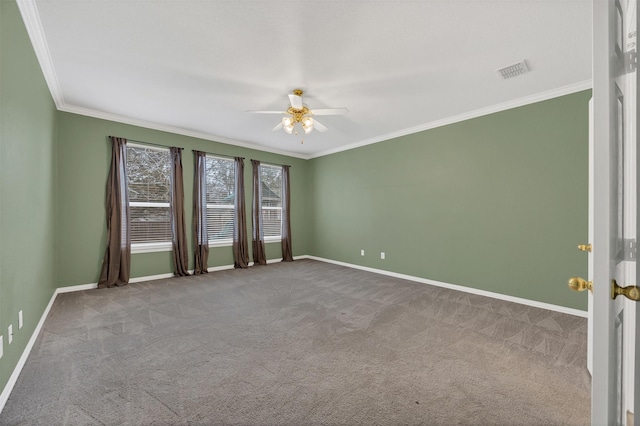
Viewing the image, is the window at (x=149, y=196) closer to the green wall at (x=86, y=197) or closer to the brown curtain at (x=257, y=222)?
the green wall at (x=86, y=197)

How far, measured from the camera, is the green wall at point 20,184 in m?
1.73

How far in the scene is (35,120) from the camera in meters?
2.59

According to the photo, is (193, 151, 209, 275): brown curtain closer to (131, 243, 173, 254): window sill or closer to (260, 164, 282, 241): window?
(131, 243, 173, 254): window sill

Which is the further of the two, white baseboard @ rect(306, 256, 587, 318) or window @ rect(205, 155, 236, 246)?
window @ rect(205, 155, 236, 246)

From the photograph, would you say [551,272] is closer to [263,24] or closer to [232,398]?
[232,398]

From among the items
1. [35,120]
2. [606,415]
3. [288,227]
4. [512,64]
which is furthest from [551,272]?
[35,120]

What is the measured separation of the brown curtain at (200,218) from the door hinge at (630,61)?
5.49m

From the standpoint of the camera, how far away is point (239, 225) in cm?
580

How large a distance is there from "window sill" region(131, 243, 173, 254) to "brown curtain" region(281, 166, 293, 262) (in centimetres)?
252

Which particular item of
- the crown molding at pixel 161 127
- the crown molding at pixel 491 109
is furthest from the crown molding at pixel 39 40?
the crown molding at pixel 491 109

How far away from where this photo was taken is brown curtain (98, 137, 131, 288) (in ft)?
14.0

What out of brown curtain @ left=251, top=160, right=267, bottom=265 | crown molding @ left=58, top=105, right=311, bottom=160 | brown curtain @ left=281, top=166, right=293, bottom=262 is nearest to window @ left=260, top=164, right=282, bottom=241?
brown curtain @ left=281, top=166, right=293, bottom=262

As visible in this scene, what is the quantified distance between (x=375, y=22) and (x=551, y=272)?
11.7 ft

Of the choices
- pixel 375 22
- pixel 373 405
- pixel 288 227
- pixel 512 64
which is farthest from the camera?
pixel 288 227
